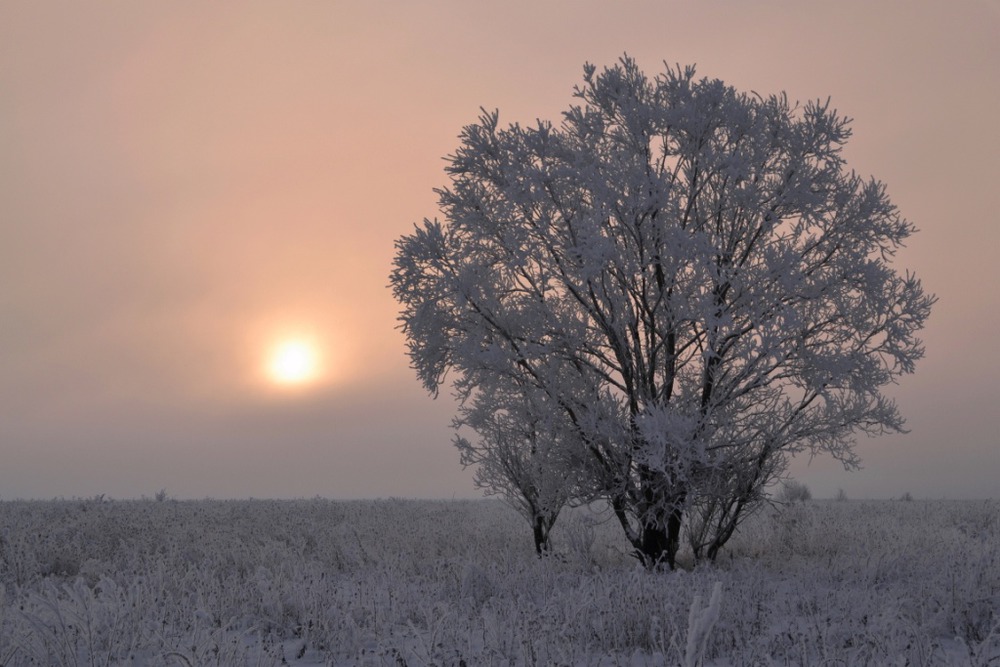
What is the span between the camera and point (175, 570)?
10.3 m

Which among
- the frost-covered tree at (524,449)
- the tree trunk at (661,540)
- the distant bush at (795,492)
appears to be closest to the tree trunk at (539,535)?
the frost-covered tree at (524,449)

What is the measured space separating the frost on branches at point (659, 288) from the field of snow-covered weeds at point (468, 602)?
171 centimetres

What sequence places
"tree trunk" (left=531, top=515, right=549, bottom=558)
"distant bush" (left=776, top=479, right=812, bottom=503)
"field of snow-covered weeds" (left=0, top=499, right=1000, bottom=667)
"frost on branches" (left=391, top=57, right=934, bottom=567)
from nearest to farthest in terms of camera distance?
"field of snow-covered weeds" (left=0, top=499, right=1000, bottom=667) → "frost on branches" (left=391, top=57, right=934, bottom=567) → "tree trunk" (left=531, top=515, right=549, bottom=558) → "distant bush" (left=776, top=479, right=812, bottom=503)

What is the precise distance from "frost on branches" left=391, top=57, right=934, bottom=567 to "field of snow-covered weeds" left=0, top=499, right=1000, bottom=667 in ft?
5.61

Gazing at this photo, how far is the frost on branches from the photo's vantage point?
36.8 ft

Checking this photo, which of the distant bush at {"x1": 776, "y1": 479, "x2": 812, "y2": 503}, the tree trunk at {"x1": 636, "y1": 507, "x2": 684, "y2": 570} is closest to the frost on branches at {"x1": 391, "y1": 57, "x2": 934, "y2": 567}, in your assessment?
the tree trunk at {"x1": 636, "y1": 507, "x2": 684, "y2": 570}

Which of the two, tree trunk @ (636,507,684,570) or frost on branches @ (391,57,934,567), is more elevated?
frost on branches @ (391,57,934,567)

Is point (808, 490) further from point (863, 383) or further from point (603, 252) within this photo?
point (603, 252)

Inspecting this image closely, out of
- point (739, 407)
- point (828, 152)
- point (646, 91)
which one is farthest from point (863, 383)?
point (646, 91)

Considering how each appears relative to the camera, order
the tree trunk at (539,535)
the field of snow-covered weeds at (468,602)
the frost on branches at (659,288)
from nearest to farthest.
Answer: the field of snow-covered weeds at (468,602)
the frost on branches at (659,288)
the tree trunk at (539,535)

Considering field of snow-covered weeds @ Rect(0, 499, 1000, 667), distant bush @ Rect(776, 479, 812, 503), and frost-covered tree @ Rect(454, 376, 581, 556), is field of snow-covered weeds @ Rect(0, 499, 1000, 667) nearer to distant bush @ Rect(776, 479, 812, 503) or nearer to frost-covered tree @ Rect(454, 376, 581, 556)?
frost-covered tree @ Rect(454, 376, 581, 556)

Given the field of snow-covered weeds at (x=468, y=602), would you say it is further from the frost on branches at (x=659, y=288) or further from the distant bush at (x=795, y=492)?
the distant bush at (x=795, y=492)

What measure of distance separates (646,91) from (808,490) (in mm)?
→ 27177

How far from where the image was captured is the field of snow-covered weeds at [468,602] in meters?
5.45
